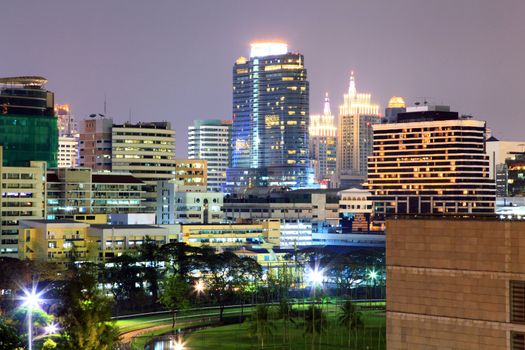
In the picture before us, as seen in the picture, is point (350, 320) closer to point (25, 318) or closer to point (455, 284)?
point (25, 318)

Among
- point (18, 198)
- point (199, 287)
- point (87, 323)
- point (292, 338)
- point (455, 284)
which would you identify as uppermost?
point (18, 198)

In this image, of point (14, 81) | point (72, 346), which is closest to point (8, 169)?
point (14, 81)

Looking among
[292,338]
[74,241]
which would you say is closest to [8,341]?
[292,338]

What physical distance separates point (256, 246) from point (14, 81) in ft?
167

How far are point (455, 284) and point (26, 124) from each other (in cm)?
14851

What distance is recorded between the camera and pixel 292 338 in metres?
96.3

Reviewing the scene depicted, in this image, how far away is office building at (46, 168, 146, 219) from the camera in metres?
173

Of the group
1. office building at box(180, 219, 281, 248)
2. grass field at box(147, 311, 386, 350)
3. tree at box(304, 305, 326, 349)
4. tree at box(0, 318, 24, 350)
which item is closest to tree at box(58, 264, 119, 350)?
tree at box(0, 318, 24, 350)

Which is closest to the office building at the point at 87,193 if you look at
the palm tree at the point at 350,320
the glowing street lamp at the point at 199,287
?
the glowing street lamp at the point at 199,287

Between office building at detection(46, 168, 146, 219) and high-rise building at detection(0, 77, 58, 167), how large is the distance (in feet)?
14.9

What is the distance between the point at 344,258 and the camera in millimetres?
147375

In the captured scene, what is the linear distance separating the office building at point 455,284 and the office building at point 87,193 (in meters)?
133

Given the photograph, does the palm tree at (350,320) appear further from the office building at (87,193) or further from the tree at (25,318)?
the office building at (87,193)

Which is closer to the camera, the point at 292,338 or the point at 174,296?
the point at 292,338
